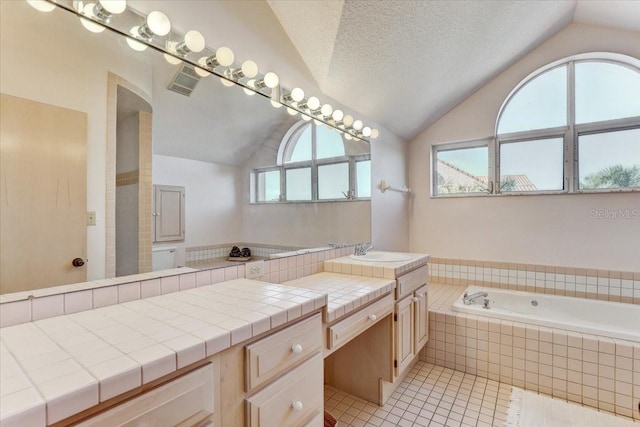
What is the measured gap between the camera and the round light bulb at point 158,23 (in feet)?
3.90

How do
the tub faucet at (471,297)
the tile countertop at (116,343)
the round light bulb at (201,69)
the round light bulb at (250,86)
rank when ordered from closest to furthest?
1. the tile countertop at (116,343)
2. the round light bulb at (201,69)
3. the round light bulb at (250,86)
4. the tub faucet at (471,297)

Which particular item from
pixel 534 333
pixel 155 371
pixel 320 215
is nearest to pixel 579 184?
pixel 534 333

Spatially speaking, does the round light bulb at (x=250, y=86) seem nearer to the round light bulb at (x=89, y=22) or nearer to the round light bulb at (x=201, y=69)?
the round light bulb at (x=201, y=69)

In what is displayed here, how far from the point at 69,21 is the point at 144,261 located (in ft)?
2.86

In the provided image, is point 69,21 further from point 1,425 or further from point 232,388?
point 232,388

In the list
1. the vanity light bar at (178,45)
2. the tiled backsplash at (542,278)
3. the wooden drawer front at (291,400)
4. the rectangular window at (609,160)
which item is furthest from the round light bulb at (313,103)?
the rectangular window at (609,160)

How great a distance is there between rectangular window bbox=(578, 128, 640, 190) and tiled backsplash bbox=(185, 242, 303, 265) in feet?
9.34

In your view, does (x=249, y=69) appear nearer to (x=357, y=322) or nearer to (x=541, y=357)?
(x=357, y=322)

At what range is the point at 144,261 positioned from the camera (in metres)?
1.20

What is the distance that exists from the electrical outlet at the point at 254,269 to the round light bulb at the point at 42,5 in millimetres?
1204

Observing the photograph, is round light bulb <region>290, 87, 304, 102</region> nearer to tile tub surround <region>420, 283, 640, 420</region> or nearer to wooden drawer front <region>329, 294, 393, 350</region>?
wooden drawer front <region>329, 294, 393, 350</region>

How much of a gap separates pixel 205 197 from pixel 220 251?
10.8 inches

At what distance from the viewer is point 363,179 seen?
2561 mm

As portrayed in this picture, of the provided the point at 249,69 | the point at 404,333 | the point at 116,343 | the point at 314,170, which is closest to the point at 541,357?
the point at 404,333
